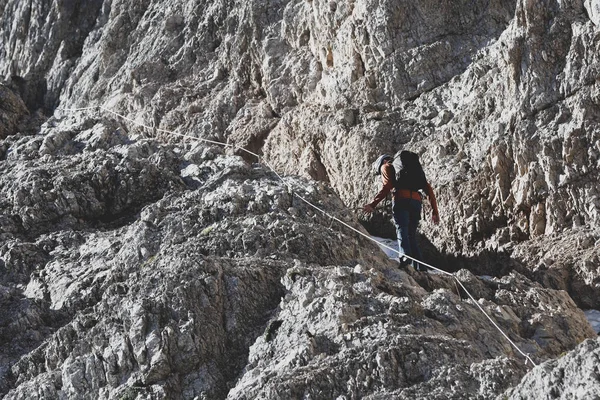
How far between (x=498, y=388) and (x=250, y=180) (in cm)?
795

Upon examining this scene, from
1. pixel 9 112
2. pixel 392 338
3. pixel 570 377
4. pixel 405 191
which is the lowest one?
pixel 570 377

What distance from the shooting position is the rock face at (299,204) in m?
12.0

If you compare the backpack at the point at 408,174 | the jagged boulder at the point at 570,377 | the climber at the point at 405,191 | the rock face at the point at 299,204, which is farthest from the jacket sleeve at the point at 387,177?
the jagged boulder at the point at 570,377

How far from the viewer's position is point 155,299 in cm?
1279

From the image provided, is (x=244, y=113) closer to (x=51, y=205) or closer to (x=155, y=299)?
(x=51, y=205)

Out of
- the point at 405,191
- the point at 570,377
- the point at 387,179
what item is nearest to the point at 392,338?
the point at 570,377

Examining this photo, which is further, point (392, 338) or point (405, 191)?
point (405, 191)

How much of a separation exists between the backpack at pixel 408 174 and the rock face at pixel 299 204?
4.14 feet

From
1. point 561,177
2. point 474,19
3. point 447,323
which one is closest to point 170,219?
point 447,323

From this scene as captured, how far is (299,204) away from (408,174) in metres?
2.26

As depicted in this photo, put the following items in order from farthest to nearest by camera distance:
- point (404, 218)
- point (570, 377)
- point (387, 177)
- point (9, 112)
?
point (9, 112), point (404, 218), point (387, 177), point (570, 377)

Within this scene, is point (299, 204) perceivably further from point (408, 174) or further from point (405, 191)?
point (408, 174)

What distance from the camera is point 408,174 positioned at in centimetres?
1491

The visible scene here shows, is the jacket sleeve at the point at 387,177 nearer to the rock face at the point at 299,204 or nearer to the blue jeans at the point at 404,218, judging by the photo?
the blue jeans at the point at 404,218
